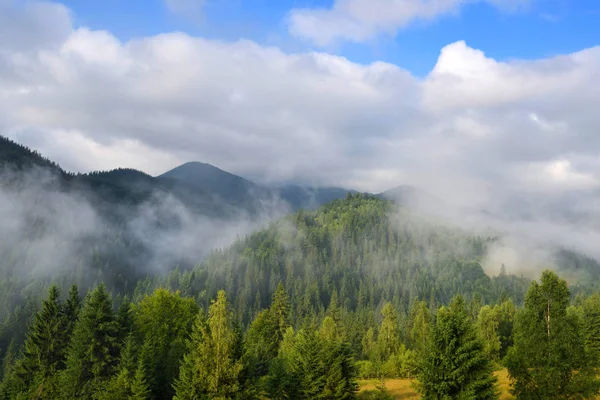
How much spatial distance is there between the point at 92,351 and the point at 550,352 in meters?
46.9

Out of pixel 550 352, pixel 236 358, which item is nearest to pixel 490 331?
pixel 550 352

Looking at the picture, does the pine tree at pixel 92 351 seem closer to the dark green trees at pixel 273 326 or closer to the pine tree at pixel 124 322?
the pine tree at pixel 124 322

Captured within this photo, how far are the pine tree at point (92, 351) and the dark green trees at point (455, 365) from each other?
3425cm

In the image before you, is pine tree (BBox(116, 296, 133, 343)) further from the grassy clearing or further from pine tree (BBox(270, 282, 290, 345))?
pine tree (BBox(270, 282, 290, 345))

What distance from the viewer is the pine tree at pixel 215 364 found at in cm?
3878

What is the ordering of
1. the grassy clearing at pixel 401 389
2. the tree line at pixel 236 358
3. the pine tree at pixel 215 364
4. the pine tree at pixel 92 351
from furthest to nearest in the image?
the grassy clearing at pixel 401 389
the pine tree at pixel 92 351
the pine tree at pixel 215 364
the tree line at pixel 236 358

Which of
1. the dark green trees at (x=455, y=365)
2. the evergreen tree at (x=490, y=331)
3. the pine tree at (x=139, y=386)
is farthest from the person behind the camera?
the evergreen tree at (x=490, y=331)

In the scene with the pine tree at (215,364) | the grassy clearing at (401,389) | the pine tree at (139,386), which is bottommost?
the grassy clearing at (401,389)

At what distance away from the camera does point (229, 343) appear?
3953 cm

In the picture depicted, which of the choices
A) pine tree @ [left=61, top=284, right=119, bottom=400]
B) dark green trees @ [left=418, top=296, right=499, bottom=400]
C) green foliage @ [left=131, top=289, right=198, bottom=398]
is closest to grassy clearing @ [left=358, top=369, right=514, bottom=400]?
Result: dark green trees @ [left=418, top=296, right=499, bottom=400]

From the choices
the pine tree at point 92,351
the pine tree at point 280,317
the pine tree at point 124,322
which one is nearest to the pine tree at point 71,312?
the pine tree at point 92,351

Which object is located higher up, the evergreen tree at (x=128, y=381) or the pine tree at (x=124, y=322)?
the pine tree at (x=124, y=322)

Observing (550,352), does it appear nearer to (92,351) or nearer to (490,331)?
(92,351)

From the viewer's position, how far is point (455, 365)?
117 ft
